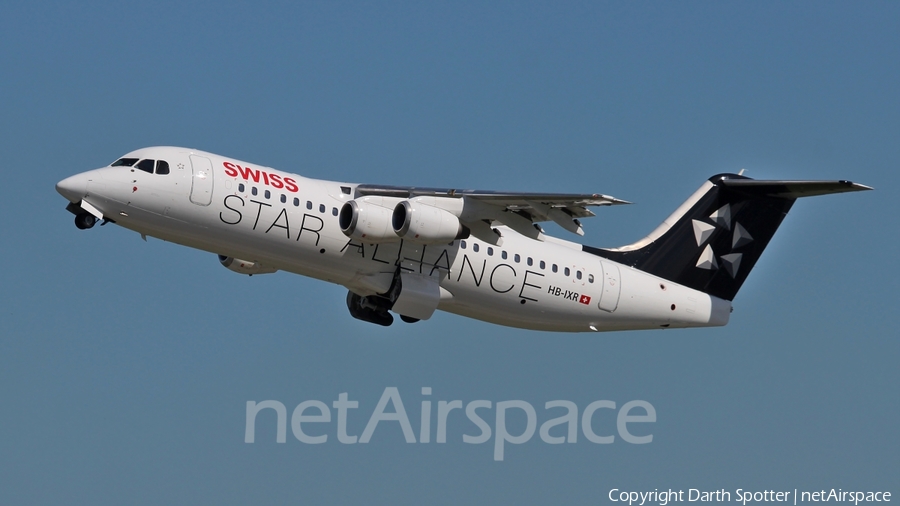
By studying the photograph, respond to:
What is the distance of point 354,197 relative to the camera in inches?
794

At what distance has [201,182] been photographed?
19031mm

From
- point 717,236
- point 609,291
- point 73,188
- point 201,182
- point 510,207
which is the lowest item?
point 73,188


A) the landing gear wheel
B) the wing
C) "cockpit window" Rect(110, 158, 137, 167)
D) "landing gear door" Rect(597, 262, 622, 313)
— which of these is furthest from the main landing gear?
the landing gear wheel

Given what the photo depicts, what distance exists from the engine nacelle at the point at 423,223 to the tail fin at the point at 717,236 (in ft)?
14.4

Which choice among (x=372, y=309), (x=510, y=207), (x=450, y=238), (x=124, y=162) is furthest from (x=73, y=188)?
(x=510, y=207)

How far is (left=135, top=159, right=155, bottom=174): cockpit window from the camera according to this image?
18959mm

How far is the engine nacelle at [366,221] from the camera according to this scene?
1930 centimetres

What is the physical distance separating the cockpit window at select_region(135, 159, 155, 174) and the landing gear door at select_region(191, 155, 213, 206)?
596 mm

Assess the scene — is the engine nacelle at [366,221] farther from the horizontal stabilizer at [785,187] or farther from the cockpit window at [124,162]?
the horizontal stabilizer at [785,187]

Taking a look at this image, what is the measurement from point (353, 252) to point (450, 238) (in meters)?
1.54

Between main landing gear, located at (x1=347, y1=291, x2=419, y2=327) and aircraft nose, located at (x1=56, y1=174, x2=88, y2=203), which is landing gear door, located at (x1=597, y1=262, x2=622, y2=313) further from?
aircraft nose, located at (x1=56, y1=174, x2=88, y2=203)

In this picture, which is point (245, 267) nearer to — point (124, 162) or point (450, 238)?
point (124, 162)

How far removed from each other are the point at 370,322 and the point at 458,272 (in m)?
1.93

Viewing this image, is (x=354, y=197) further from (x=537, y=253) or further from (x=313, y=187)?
(x=537, y=253)
